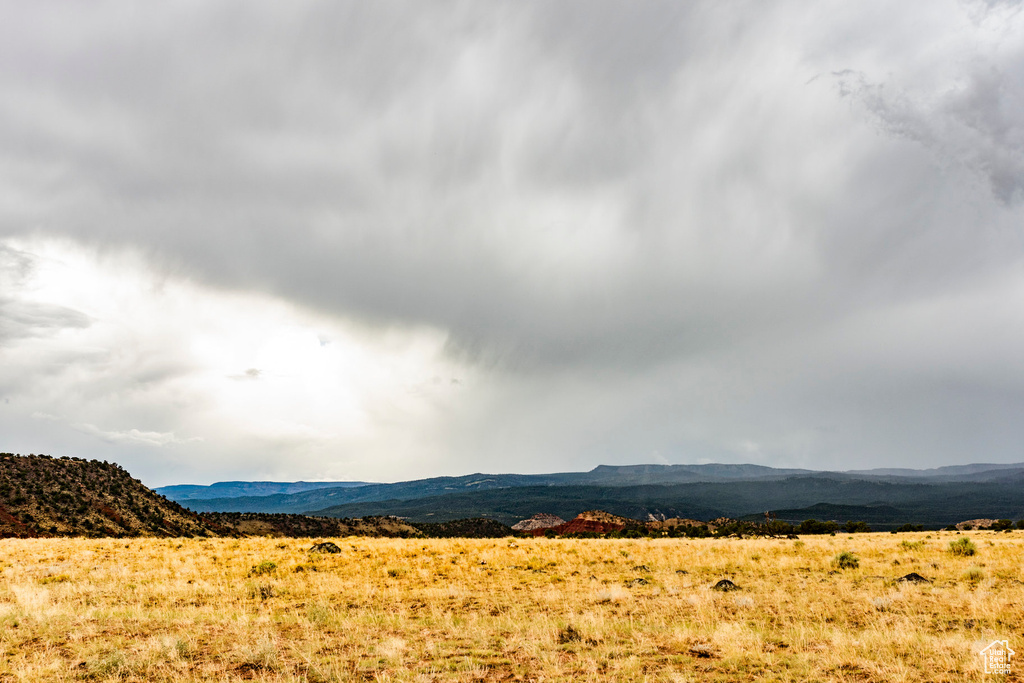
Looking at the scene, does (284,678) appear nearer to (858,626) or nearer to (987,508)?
(858,626)

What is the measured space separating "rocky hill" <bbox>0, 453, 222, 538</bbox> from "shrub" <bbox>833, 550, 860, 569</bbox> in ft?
178

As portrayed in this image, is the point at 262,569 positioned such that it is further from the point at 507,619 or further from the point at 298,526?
the point at 298,526

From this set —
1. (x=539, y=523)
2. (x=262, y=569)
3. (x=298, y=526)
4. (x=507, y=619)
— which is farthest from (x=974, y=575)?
(x=539, y=523)

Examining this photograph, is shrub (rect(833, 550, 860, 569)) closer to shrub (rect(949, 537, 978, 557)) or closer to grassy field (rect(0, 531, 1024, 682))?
grassy field (rect(0, 531, 1024, 682))

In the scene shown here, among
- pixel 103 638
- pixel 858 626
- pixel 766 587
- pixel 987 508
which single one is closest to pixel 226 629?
pixel 103 638

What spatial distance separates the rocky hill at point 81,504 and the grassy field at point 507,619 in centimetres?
3028

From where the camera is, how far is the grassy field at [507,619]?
8.62m

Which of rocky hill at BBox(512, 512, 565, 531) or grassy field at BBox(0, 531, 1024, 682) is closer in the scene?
grassy field at BBox(0, 531, 1024, 682)

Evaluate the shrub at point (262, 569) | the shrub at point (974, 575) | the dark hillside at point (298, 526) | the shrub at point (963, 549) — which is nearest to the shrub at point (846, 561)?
the shrub at point (974, 575)

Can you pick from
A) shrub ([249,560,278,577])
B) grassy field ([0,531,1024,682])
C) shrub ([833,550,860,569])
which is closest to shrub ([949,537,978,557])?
grassy field ([0,531,1024,682])

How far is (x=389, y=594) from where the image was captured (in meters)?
15.8

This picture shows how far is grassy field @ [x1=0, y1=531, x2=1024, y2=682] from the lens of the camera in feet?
28.3

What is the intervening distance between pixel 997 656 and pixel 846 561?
44.0 feet

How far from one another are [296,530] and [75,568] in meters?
49.6
